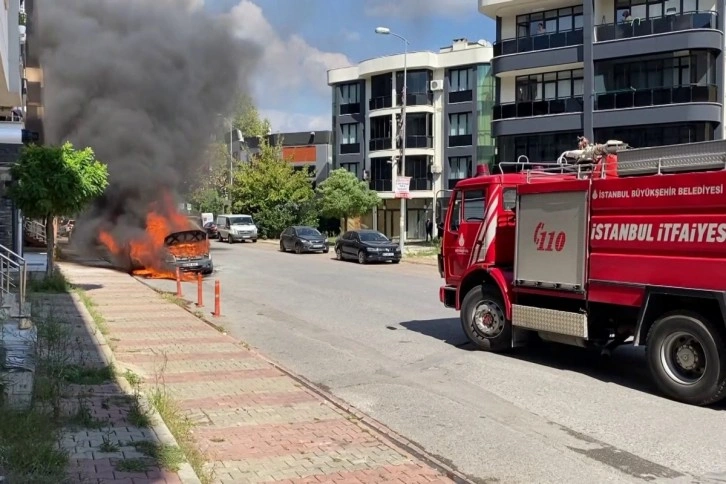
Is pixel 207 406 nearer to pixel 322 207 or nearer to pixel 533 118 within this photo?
pixel 533 118

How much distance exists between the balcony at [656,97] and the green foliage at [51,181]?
73.6ft

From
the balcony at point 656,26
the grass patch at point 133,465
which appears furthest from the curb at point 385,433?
the balcony at point 656,26

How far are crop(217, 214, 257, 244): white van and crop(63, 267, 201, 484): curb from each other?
31.3 meters

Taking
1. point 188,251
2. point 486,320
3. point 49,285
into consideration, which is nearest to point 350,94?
point 188,251

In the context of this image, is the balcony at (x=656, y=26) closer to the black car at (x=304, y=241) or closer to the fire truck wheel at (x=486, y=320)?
the black car at (x=304, y=241)

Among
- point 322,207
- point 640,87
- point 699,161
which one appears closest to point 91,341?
point 699,161

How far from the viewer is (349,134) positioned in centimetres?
5191

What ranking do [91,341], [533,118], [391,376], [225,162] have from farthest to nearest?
[225,162]
[533,118]
[91,341]
[391,376]

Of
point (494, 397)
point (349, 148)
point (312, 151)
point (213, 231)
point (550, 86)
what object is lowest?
point (494, 397)

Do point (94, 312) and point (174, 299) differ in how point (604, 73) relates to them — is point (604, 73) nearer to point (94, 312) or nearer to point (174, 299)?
point (174, 299)

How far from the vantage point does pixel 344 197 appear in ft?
137

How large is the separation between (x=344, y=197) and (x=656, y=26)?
19.4 m

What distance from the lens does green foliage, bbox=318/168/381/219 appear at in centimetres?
4191

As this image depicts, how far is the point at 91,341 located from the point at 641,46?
26.6m
